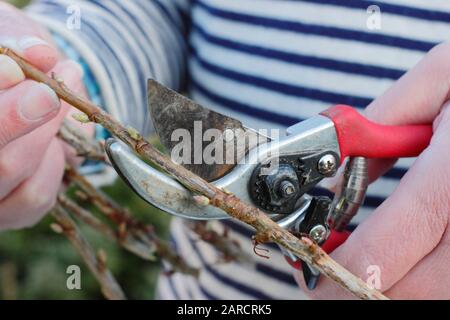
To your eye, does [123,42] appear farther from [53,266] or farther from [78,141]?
[53,266]

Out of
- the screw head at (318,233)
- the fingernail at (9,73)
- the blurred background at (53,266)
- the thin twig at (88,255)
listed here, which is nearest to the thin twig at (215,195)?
the fingernail at (9,73)

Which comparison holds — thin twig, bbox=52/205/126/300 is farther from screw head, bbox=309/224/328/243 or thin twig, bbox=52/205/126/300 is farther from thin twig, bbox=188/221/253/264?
screw head, bbox=309/224/328/243

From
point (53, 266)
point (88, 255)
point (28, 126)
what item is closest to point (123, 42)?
point (88, 255)

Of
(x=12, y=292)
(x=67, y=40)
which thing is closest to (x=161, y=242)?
(x=67, y=40)

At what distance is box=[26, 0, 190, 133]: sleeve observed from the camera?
1162 millimetres

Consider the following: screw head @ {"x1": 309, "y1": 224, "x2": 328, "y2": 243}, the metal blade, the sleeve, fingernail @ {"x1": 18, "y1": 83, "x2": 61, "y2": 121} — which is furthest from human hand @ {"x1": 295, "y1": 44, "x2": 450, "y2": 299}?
the sleeve

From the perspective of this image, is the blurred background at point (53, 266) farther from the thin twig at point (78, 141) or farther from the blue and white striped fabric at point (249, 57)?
the thin twig at point (78, 141)

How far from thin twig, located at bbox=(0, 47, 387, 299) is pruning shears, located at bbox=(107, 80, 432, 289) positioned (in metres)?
0.02

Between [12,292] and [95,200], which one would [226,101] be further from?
[12,292]

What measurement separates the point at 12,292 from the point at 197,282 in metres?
1.02

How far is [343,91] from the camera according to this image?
1060 millimetres

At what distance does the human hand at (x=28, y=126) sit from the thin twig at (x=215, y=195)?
0.03 m

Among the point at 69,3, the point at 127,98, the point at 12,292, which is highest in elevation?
the point at 69,3
